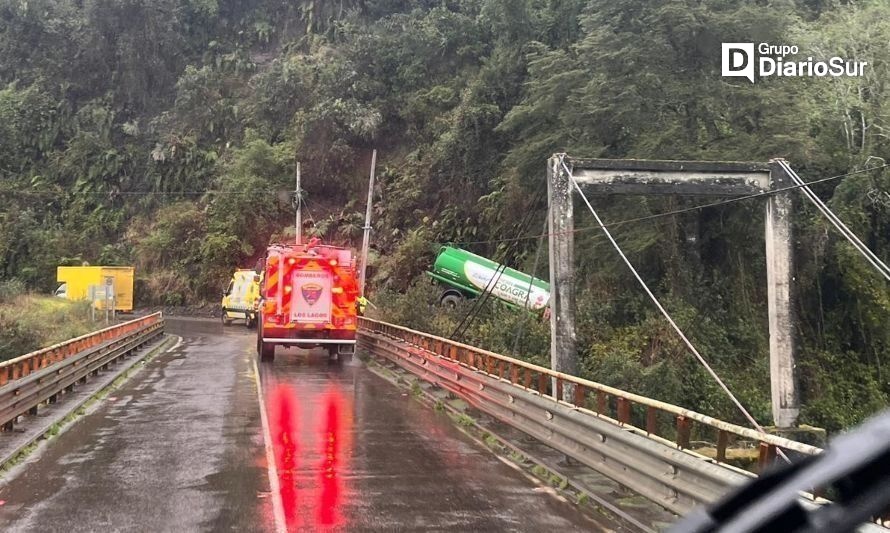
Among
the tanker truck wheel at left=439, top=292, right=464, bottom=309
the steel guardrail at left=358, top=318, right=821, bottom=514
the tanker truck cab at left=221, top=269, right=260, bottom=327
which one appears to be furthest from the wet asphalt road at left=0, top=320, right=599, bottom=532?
the tanker truck cab at left=221, top=269, right=260, bottom=327

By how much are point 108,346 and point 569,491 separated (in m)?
15.1

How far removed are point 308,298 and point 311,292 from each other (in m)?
0.18

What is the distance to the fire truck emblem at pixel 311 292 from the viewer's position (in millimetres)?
21141

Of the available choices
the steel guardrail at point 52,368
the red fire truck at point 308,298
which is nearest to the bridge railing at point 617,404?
the red fire truck at point 308,298

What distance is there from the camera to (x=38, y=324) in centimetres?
2330

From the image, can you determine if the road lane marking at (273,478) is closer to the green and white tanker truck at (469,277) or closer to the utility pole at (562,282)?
the utility pole at (562,282)

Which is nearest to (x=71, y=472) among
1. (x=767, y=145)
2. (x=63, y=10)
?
(x=767, y=145)

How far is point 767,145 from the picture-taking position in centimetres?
2189

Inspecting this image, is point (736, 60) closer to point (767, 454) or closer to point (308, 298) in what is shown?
point (308, 298)

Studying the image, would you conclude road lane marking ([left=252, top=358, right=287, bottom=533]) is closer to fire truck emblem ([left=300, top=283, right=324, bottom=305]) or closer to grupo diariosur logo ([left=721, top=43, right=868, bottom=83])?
fire truck emblem ([left=300, top=283, right=324, bottom=305])

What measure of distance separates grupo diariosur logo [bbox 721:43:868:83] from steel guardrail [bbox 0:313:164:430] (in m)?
18.7

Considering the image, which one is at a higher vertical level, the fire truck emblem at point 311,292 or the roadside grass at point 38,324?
the fire truck emblem at point 311,292

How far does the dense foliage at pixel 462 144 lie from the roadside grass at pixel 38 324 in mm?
10323

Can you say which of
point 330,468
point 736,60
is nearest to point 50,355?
point 330,468
